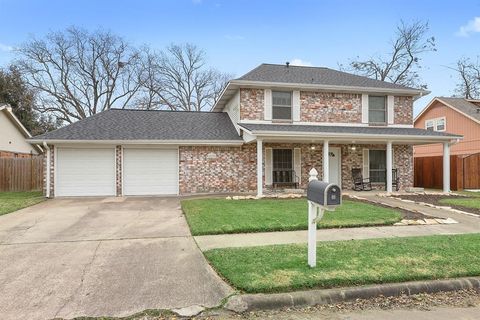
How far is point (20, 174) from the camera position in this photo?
58.9ft

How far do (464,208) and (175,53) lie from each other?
1231 inches

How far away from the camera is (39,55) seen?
101ft

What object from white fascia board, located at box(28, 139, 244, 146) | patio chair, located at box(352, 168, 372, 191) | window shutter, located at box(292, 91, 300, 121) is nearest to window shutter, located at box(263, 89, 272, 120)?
window shutter, located at box(292, 91, 300, 121)

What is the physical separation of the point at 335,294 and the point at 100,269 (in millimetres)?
3225

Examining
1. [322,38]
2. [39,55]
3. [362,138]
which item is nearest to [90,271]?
[362,138]

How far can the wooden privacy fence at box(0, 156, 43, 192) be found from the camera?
58.0 ft

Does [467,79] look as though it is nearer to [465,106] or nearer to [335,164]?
[465,106]

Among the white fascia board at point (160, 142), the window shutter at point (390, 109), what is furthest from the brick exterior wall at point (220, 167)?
the window shutter at point (390, 109)

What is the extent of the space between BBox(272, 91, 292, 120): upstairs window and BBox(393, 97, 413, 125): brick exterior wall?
543 centimetres

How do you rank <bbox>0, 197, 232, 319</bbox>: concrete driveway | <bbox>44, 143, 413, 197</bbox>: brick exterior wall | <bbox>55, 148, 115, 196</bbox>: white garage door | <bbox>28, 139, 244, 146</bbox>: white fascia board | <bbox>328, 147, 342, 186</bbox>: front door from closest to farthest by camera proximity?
<bbox>0, 197, 232, 319</bbox>: concrete driveway
<bbox>28, 139, 244, 146</bbox>: white fascia board
<bbox>55, 148, 115, 196</bbox>: white garage door
<bbox>44, 143, 413, 197</bbox>: brick exterior wall
<bbox>328, 147, 342, 186</bbox>: front door

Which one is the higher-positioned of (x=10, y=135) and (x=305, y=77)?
Answer: (x=305, y=77)

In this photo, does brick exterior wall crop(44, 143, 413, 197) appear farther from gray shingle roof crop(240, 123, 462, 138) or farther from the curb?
the curb

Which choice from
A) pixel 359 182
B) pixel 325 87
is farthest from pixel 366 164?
pixel 325 87

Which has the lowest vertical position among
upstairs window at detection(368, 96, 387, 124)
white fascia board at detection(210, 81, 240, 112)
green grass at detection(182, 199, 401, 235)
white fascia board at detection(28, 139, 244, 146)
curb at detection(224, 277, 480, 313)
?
curb at detection(224, 277, 480, 313)
